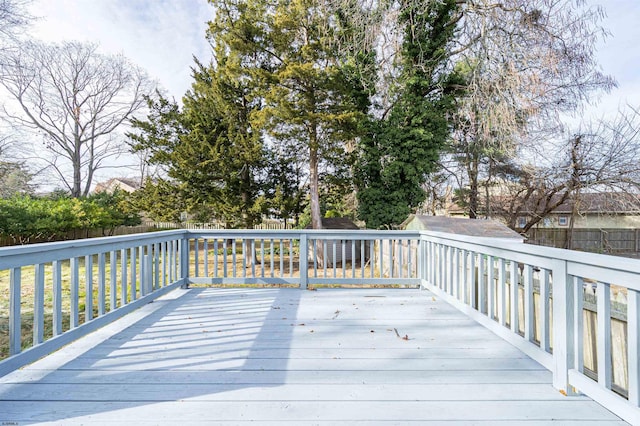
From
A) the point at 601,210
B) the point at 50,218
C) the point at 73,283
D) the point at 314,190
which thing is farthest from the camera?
the point at 50,218

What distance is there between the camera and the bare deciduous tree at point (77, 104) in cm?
1522

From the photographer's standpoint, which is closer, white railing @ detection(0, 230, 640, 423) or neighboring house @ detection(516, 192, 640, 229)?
white railing @ detection(0, 230, 640, 423)

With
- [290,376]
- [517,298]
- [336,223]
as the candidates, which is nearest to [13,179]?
[336,223]

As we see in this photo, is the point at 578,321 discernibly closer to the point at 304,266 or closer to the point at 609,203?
the point at 304,266

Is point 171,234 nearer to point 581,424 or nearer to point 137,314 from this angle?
point 137,314

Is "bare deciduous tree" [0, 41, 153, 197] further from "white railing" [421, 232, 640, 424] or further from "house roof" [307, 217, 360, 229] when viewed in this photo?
"white railing" [421, 232, 640, 424]

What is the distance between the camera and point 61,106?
1622cm

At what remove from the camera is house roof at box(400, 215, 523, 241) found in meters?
5.98

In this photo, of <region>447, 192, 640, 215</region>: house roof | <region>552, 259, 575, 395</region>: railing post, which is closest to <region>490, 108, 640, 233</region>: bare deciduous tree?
<region>447, 192, 640, 215</region>: house roof

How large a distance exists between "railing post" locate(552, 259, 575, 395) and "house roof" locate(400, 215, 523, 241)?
4398mm

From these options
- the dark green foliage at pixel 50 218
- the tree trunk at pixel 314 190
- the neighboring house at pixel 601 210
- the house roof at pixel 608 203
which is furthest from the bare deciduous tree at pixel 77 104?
the house roof at pixel 608 203

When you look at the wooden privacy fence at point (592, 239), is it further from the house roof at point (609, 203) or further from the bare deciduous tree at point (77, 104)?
the bare deciduous tree at point (77, 104)

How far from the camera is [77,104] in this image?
16609 millimetres

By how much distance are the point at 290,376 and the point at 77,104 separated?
2033 centimetres
